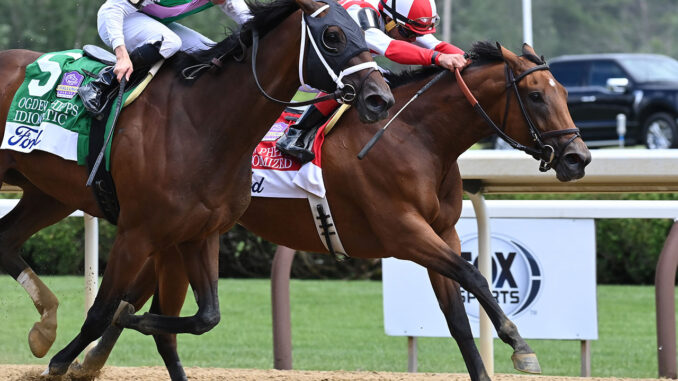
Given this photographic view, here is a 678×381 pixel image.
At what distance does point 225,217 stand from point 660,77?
49.5 feet

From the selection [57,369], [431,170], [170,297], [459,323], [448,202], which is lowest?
[57,369]

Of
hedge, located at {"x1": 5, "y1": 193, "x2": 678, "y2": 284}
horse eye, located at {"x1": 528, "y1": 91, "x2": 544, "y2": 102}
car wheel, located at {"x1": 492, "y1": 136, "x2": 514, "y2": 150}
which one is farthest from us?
car wheel, located at {"x1": 492, "y1": 136, "x2": 514, "y2": 150}

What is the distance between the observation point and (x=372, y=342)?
864 centimetres

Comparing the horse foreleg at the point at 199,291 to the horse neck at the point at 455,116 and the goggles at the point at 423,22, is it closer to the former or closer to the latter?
the horse neck at the point at 455,116

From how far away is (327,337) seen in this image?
8641mm

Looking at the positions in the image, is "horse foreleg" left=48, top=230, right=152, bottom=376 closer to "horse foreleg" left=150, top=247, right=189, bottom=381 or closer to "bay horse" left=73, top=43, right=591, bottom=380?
"horse foreleg" left=150, top=247, right=189, bottom=381

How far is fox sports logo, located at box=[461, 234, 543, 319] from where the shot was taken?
255 inches

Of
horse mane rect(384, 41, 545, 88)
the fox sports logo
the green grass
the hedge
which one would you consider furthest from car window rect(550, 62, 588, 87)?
horse mane rect(384, 41, 545, 88)

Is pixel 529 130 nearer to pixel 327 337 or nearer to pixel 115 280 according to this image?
pixel 115 280

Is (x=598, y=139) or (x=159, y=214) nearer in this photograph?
(x=159, y=214)

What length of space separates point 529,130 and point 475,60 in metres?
0.49

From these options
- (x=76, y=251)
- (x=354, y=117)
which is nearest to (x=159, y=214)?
(x=354, y=117)

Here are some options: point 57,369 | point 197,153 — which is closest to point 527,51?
point 197,153

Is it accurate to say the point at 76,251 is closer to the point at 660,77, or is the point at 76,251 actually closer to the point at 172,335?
the point at 172,335
